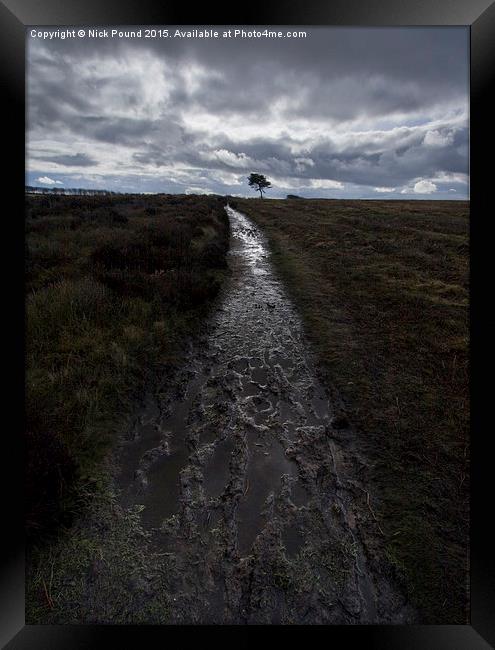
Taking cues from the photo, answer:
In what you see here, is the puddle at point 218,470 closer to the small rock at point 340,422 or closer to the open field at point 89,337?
the open field at point 89,337

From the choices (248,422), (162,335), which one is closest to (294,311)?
(162,335)

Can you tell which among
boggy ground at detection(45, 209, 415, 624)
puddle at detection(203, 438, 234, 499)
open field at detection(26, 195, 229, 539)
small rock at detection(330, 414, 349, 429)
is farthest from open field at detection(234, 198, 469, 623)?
open field at detection(26, 195, 229, 539)

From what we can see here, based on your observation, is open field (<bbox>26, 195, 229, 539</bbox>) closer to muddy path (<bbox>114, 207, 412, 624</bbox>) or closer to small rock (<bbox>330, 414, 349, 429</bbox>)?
muddy path (<bbox>114, 207, 412, 624</bbox>)

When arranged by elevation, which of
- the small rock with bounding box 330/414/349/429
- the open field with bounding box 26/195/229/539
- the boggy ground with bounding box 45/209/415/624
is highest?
the open field with bounding box 26/195/229/539

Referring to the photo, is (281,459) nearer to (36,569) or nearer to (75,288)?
(36,569)

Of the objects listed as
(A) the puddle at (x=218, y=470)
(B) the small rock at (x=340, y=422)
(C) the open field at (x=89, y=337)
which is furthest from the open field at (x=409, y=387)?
(C) the open field at (x=89, y=337)

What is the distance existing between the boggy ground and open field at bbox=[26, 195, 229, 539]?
380 millimetres

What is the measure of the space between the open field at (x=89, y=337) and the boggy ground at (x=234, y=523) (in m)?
0.38

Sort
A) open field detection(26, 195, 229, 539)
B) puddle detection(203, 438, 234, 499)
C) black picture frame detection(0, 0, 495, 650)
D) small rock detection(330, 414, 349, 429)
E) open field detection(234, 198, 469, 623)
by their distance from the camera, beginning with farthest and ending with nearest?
1. small rock detection(330, 414, 349, 429)
2. puddle detection(203, 438, 234, 499)
3. open field detection(26, 195, 229, 539)
4. open field detection(234, 198, 469, 623)
5. black picture frame detection(0, 0, 495, 650)

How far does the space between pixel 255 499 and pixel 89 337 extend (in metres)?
3.97

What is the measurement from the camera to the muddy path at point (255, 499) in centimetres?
242

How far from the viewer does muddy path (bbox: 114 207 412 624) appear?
2.42 metres

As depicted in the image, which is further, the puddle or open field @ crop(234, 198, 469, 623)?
the puddle
